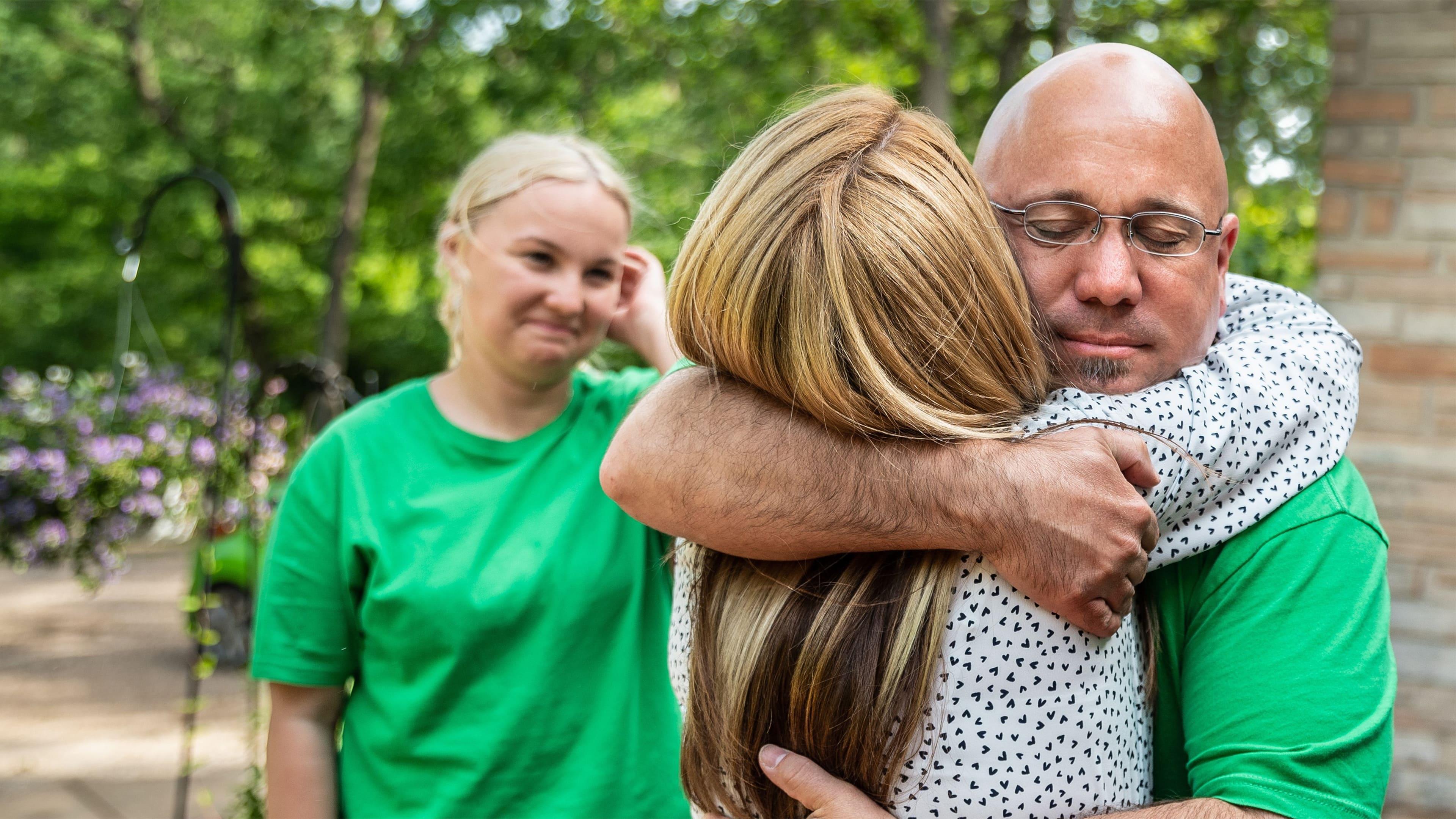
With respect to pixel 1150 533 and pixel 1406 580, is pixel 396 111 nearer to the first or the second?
pixel 1406 580

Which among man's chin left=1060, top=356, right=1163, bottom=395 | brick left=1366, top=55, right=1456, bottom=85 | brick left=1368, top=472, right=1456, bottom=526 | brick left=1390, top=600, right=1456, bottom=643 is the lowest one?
brick left=1390, top=600, right=1456, bottom=643

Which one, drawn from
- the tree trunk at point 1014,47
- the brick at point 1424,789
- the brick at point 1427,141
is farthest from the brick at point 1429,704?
the tree trunk at point 1014,47

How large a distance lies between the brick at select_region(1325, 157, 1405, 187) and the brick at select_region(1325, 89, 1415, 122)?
12cm

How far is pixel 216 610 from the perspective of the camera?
7.19 m

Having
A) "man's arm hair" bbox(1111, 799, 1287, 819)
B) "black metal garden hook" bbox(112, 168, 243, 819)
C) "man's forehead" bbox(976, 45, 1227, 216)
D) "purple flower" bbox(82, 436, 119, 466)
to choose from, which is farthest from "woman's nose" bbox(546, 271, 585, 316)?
"purple flower" bbox(82, 436, 119, 466)

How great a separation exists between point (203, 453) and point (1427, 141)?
4.44 m

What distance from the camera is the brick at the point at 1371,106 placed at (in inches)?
137

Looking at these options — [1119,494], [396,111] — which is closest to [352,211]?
[396,111]

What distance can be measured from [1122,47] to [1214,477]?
0.51 metres

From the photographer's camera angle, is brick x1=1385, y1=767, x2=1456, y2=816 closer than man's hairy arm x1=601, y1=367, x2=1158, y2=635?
No

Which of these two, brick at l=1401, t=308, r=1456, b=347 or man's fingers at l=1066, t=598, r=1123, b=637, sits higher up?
brick at l=1401, t=308, r=1456, b=347

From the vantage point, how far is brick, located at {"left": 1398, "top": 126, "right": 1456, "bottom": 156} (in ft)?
11.3

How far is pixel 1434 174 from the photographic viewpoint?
3.46 metres

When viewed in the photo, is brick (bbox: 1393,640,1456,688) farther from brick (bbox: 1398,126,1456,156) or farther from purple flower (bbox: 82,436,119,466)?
purple flower (bbox: 82,436,119,466)
